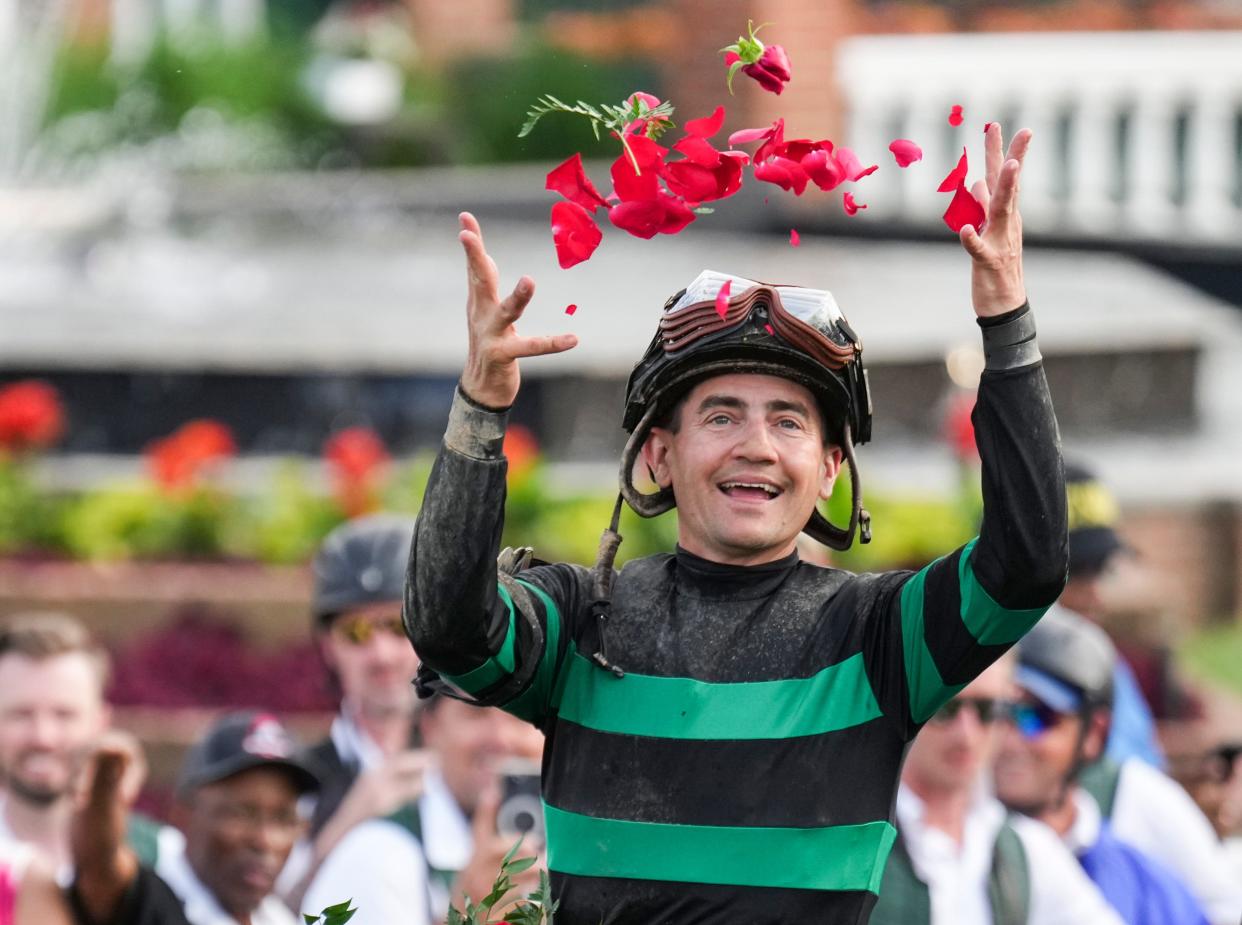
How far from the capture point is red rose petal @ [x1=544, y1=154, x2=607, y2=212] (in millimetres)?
3420

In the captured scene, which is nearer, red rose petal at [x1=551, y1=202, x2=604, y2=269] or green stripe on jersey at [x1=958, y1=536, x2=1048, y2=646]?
green stripe on jersey at [x1=958, y1=536, x2=1048, y2=646]

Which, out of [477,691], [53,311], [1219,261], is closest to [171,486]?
[53,311]

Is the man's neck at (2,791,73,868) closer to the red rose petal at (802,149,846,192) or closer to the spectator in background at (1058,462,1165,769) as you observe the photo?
the spectator in background at (1058,462,1165,769)

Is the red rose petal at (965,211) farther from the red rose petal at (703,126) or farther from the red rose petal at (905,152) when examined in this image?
the red rose petal at (703,126)

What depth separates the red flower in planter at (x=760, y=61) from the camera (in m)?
3.40

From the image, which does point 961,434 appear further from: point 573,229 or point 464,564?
point 464,564

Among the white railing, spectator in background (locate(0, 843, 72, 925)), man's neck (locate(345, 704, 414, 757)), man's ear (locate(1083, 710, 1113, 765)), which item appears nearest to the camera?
spectator in background (locate(0, 843, 72, 925))

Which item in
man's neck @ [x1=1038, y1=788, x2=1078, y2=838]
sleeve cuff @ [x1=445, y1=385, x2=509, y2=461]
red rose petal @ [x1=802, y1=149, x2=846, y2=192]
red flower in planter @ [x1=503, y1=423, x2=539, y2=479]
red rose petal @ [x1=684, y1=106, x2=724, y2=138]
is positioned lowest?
red flower in planter @ [x1=503, y1=423, x2=539, y2=479]

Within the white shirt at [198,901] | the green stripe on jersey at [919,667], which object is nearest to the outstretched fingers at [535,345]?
the green stripe on jersey at [919,667]

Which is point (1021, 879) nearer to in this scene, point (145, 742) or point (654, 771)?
point (654, 771)

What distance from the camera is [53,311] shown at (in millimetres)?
14453

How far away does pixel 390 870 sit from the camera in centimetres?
502

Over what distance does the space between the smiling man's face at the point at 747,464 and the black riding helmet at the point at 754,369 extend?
0.08 feet

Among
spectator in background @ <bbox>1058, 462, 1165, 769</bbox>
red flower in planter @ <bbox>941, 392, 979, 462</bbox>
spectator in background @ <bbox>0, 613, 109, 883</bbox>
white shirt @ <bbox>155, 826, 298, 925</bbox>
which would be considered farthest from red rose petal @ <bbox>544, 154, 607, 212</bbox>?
red flower in planter @ <bbox>941, 392, 979, 462</bbox>
